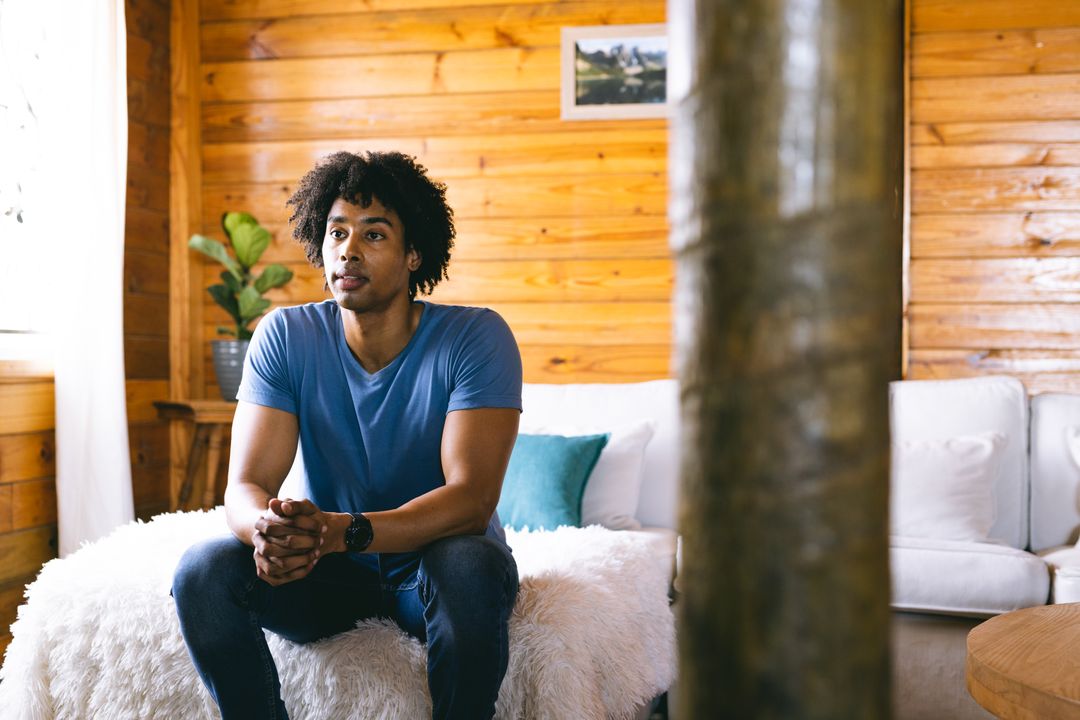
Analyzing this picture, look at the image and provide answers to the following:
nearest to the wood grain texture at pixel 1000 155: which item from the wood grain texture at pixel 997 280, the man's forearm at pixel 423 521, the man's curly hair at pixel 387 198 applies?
the wood grain texture at pixel 997 280

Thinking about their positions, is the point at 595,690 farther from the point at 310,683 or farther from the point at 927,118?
the point at 927,118

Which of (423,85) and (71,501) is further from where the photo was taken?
(423,85)

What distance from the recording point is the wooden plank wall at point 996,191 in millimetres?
3000

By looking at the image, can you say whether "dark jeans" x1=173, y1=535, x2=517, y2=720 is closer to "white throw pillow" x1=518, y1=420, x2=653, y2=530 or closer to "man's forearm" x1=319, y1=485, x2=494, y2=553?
"man's forearm" x1=319, y1=485, x2=494, y2=553

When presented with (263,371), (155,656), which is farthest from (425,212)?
(155,656)

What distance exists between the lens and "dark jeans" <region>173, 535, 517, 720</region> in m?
1.38

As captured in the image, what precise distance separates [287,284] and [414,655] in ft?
7.34

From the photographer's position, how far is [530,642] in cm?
150

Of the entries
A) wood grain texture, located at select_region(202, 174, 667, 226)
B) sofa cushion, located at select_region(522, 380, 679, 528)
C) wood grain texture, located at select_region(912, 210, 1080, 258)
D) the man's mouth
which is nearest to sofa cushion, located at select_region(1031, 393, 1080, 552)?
wood grain texture, located at select_region(912, 210, 1080, 258)

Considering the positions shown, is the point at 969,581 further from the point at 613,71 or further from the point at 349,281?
the point at 613,71

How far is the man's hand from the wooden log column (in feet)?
3.59

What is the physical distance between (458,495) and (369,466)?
0.24 meters

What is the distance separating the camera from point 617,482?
2.46m

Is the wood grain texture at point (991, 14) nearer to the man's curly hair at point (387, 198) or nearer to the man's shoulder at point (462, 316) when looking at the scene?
the man's curly hair at point (387, 198)
